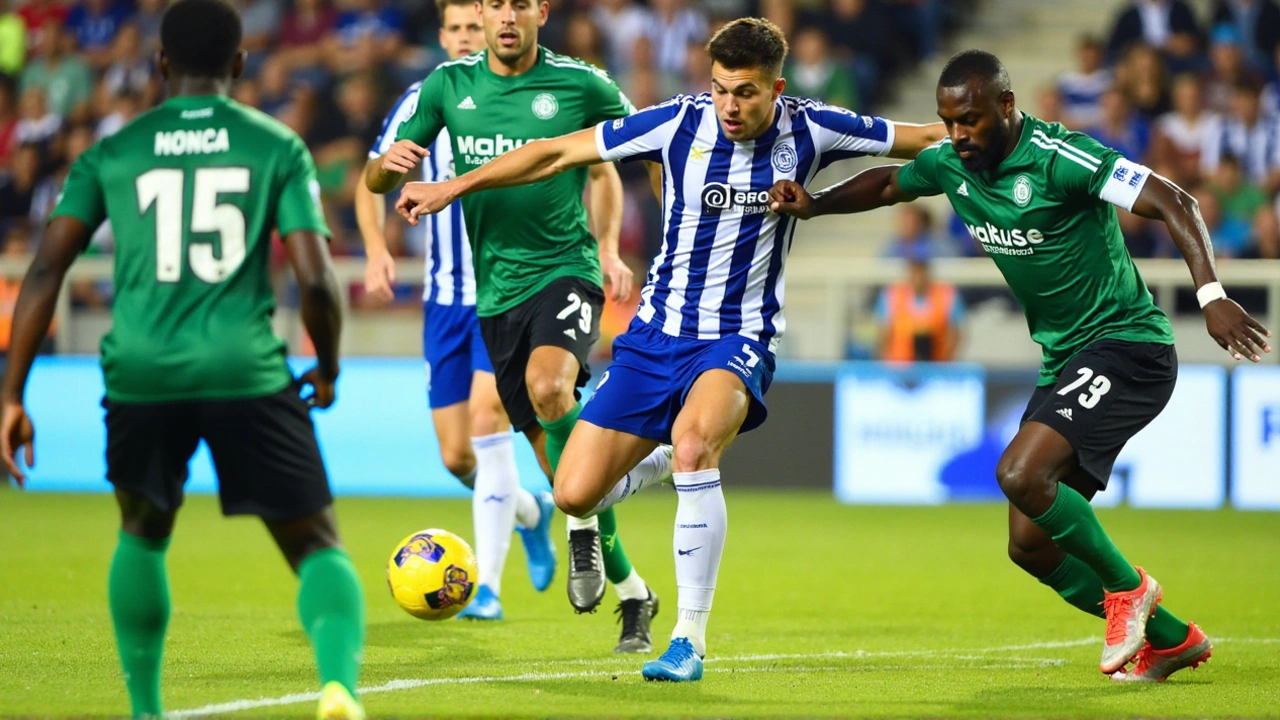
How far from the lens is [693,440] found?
5773 mm

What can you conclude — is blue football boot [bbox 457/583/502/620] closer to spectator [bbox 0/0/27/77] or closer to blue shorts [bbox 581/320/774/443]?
blue shorts [bbox 581/320/774/443]

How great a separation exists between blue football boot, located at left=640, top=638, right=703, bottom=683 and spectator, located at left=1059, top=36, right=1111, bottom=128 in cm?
1073

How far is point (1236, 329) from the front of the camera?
17.5ft

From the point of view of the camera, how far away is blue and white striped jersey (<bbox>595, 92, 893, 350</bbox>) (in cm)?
609

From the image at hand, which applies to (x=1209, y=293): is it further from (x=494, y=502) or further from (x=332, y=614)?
(x=494, y=502)

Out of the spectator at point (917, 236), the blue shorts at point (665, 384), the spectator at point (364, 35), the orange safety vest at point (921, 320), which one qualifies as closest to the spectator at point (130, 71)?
the spectator at point (364, 35)

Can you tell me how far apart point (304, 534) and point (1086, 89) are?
497 inches

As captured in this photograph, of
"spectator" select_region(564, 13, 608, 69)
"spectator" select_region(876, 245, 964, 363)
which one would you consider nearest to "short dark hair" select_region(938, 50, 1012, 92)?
"spectator" select_region(876, 245, 964, 363)

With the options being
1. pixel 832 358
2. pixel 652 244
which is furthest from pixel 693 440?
pixel 652 244

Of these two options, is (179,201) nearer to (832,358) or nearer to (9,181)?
(832,358)

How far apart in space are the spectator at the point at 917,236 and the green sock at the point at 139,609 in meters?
10.4

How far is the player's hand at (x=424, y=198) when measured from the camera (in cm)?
602

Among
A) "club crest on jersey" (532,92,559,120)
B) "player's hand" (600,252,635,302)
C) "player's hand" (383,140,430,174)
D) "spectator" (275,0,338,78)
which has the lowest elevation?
"player's hand" (600,252,635,302)

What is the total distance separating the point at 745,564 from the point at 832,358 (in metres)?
4.02
